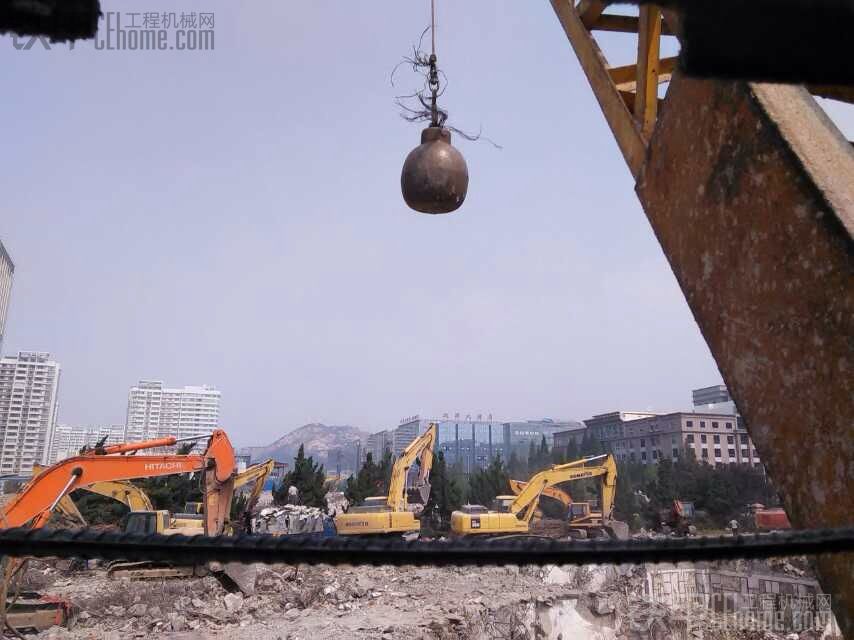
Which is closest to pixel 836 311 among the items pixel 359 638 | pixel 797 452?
pixel 797 452

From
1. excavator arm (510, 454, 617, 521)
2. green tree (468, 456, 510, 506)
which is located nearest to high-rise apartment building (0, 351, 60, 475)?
green tree (468, 456, 510, 506)

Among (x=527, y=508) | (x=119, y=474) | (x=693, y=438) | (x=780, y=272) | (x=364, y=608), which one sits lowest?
(x=364, y=608)

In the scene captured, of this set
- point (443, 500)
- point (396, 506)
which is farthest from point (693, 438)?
point (396, 506)

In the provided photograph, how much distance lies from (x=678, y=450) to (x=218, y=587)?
63201 millimetres

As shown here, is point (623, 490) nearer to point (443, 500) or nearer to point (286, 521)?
point (443, 500)

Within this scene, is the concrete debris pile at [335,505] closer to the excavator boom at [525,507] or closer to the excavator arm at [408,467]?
the excavator arm at [408,467]

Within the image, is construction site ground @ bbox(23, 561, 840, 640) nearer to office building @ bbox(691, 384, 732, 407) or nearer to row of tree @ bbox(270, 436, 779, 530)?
row of tree @ bbox(270, 436, 779, 530)

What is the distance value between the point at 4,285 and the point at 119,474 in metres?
60.1

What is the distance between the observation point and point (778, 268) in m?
1.55

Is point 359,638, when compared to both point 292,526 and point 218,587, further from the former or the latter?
point 292,526

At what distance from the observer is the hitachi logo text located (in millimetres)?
12641

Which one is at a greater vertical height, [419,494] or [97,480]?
[97,480]

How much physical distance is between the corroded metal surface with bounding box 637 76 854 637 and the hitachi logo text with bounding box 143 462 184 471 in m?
12.8

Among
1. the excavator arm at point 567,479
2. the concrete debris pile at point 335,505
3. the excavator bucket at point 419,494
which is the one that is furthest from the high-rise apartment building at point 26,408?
the excavator arm at point 567,479
